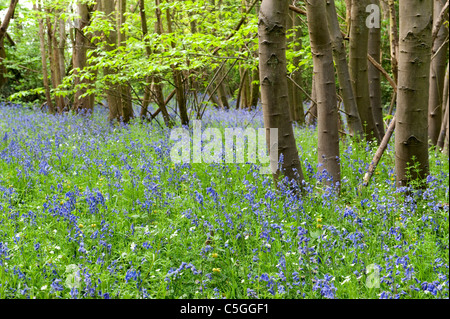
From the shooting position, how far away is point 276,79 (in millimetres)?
4102

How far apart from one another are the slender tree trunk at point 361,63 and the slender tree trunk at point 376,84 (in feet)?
1.01

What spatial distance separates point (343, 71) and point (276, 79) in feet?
5.86

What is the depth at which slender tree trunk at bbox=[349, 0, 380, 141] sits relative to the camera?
5984 millimetres

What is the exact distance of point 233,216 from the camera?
3604mm

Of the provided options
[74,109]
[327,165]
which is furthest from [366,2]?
[74,109]

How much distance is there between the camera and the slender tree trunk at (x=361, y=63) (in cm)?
598

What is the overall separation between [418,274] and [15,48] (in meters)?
19.6

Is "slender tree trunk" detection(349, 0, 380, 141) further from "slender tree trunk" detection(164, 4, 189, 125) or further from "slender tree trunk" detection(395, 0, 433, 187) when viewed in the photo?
"slender tree trunk" detection(164, 4, 189, 125)
